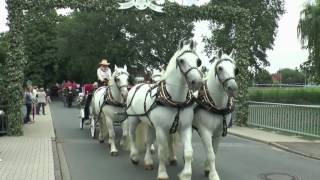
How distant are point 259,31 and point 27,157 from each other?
35.4m

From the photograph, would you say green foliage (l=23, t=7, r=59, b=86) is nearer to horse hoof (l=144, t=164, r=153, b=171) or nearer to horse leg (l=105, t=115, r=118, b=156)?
horse leg (l=105, t=115, r=118, b=156)

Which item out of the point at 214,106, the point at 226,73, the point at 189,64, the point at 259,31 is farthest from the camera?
the point at 259,31

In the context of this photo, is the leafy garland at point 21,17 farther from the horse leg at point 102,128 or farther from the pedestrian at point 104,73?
the horse leg at point 102,128

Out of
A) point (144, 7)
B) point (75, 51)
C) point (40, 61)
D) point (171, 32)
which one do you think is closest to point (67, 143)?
point (144, 7)

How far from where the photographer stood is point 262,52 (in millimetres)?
49625

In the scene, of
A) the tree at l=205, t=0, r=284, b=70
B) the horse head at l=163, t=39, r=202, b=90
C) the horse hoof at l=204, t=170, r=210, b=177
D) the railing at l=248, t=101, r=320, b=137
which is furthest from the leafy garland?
the tree at l=205, t=0, r=284, b=70

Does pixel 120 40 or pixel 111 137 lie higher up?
pixel 120 40

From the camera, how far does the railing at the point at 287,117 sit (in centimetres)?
1784

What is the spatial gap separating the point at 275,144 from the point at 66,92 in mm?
26317

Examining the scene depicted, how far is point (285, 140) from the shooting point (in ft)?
57.5

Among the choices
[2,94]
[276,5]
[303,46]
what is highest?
[276,5]

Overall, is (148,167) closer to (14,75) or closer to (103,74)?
(103,74)

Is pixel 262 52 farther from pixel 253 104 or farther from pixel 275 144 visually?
pixel 275 144

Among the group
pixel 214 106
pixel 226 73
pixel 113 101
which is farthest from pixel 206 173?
pixel 113 101
